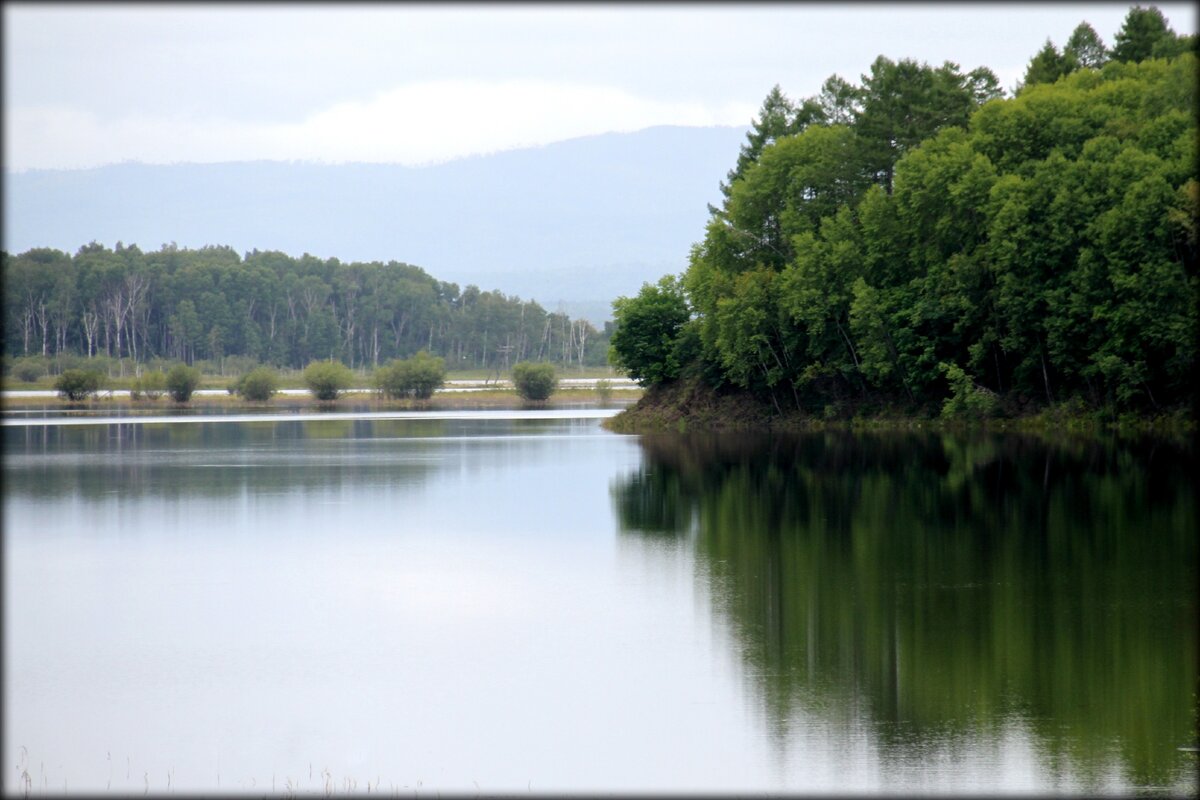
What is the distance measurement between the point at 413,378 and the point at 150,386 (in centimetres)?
2014

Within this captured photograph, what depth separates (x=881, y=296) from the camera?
6141 cm

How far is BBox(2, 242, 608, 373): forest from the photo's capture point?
486 feet

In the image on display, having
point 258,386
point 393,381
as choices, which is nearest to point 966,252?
point 393,381

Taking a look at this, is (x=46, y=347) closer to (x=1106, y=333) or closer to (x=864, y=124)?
(x=864, y=124)

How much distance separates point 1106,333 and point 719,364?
21.2 meters

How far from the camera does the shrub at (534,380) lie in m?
104

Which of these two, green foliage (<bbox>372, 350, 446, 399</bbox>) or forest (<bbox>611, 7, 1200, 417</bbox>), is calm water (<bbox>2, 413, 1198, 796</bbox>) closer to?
forest (<bbox>611, 7, 1200, 417</bbox>)

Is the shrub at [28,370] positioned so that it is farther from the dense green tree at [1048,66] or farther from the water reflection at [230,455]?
the dense green tree at [1048,66]

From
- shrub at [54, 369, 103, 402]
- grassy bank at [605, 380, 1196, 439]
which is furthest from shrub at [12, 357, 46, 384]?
grassy bank at [605, 380, 1196, 439]

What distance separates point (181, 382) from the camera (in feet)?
344

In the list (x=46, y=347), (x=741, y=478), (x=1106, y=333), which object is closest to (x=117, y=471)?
(x=741, y=478)

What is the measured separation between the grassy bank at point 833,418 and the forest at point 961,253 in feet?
1.92

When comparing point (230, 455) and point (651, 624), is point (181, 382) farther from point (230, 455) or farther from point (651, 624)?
point (651, 624)

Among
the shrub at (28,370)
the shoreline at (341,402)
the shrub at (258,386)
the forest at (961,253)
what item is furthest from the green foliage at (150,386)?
the forest at (961,253)
